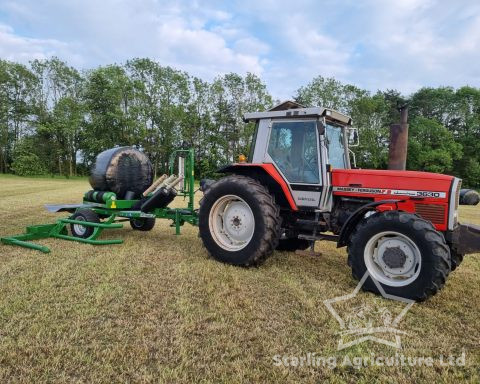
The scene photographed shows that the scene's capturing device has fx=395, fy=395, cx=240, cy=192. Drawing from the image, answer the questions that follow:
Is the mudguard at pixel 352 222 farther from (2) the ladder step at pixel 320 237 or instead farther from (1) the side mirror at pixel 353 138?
(1) the side mirror at pixel 353 138

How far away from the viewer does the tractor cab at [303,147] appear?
17.9 ft

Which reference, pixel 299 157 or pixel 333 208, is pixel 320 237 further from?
pixel 299 157

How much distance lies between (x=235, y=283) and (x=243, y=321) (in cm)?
112

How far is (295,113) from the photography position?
18.4 feet

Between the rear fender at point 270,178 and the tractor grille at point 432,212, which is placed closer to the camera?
the tractor grille at point 432,212

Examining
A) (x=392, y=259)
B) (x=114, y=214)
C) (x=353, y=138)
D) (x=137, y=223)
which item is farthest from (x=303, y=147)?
(x=137, y=223)

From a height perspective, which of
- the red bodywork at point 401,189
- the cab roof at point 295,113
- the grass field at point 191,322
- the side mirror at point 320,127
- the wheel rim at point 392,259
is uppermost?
the cab roof at point 295,113

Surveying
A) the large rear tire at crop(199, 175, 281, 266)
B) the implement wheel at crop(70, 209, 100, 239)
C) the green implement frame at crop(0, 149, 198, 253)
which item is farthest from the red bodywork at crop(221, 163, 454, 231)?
the implement wheel at crop(70, 209, 100, 239)

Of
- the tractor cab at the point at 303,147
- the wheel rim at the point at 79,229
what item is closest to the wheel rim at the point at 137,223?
the wheel rim at the point at 79,229

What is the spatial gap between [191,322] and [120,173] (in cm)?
500

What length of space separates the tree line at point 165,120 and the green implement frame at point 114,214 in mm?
29938

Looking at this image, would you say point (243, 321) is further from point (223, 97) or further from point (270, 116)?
point (223, 97)

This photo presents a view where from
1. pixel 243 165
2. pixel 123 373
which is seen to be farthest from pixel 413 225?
pixel 123 373

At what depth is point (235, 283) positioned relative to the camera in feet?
15.8
